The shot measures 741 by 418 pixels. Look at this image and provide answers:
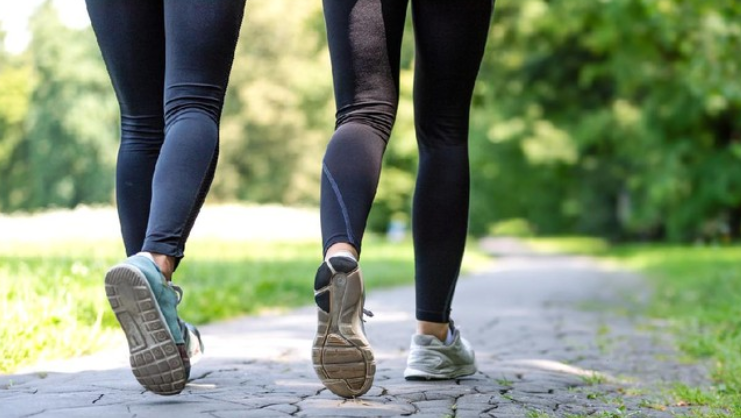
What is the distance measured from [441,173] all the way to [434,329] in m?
0.47

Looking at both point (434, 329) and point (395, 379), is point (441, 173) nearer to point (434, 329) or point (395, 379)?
point (434, 329)

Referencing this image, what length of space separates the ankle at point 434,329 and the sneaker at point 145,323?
3.02 ft

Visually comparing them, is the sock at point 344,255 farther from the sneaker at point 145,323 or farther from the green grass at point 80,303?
the green grass at point 80,303

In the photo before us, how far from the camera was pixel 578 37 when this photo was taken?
2694cm

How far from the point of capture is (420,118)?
3059 millimetres

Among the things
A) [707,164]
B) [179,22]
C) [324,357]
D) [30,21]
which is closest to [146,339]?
[324,357]

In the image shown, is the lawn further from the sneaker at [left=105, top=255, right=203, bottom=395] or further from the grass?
the grass

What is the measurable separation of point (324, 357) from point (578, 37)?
25.6 m

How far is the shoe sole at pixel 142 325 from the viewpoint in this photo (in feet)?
7.66

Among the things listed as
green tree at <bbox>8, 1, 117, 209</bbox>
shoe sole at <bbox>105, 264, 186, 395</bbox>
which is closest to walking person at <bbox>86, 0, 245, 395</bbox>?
shoe sole at <bbox>105, 264, 186, 395</bbox>

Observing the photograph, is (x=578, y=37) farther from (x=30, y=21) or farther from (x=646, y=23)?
(x=30, y=21)

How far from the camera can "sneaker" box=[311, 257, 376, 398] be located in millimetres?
2449

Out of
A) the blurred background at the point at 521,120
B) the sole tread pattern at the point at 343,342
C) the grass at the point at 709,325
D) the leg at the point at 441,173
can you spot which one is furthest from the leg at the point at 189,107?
the blurred background at the point at 521,120

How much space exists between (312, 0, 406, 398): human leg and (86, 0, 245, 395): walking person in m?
0.29
